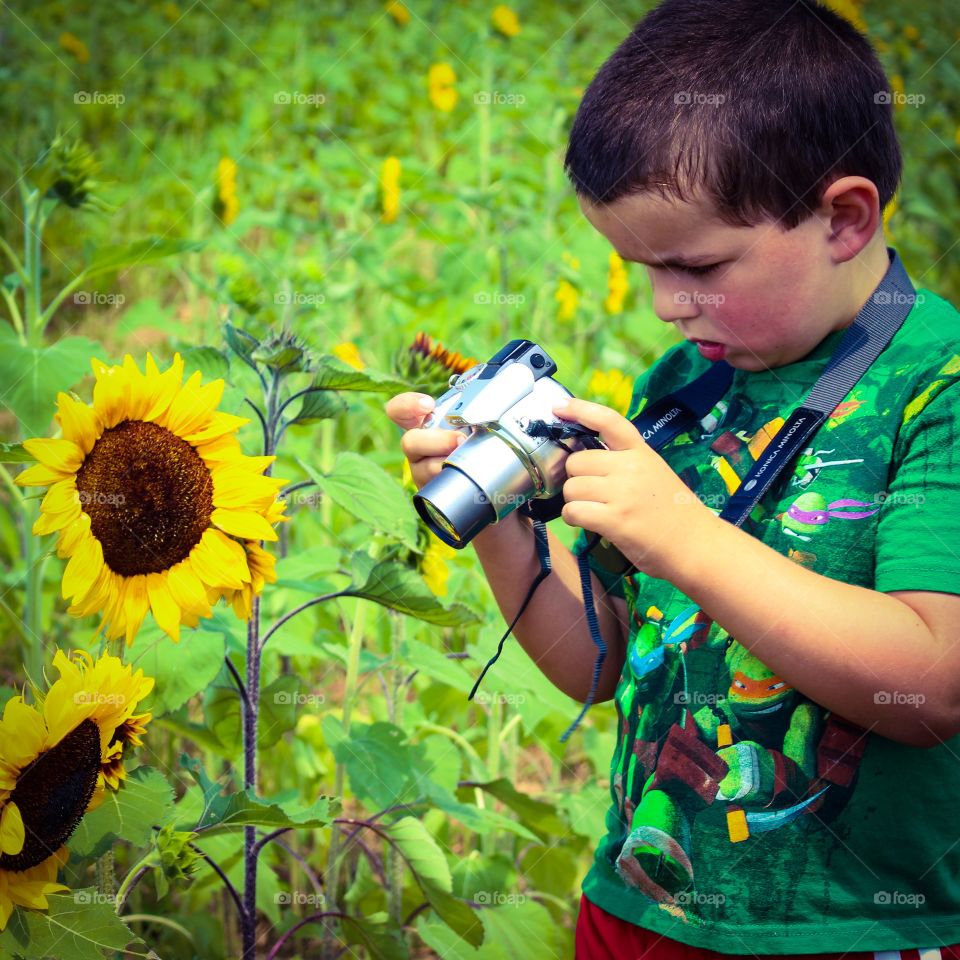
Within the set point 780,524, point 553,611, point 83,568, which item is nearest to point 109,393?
point 83,568

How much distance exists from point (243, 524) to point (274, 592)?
2.03ft

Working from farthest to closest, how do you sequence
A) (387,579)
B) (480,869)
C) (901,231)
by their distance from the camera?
(901,231), (480,869), (387,579)

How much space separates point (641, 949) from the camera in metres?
0.99

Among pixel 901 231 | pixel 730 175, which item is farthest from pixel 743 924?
pixel 901 231

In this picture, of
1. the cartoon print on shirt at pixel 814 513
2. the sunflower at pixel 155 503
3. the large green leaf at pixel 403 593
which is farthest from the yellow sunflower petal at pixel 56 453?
the cartoon print on shirt at pixel 814 513

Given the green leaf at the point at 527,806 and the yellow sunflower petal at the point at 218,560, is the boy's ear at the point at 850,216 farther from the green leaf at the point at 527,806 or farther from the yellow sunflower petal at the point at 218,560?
the green leaf at the point at 527,806

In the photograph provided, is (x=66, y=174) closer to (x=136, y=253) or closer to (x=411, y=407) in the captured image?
(x=136, y=253)

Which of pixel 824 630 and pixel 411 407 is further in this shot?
pixel 411 407

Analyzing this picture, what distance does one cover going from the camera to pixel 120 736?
3.13ft

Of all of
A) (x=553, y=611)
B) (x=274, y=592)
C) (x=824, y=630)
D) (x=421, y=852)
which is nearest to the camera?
(x=824, y=630)

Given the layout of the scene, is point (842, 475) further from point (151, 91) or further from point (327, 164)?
point (151, 91)

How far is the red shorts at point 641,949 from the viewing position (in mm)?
903

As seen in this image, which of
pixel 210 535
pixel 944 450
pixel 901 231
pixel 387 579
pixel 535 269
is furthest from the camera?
pixel 901 231

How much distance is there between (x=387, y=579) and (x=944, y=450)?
0.55 metres
